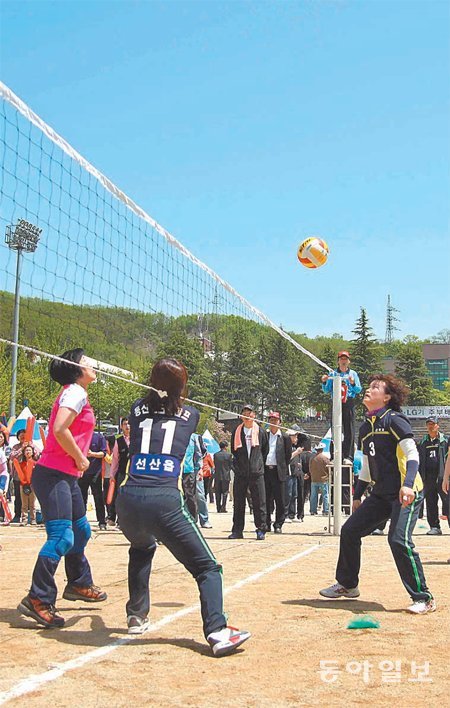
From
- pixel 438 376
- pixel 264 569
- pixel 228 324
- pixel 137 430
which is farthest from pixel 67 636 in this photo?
pixel 438 376

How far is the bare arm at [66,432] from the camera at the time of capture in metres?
5.48

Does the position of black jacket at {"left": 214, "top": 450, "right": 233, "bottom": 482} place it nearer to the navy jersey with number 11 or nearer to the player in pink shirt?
the player in pink shirt

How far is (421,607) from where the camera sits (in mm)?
5820

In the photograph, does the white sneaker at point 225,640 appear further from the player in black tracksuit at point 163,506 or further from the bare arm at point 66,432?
the bare arm at point 66,432

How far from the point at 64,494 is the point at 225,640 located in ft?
5.77

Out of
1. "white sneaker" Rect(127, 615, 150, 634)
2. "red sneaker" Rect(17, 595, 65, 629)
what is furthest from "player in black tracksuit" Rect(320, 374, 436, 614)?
"red sneaker" Rect(17, 595, 65, 629)

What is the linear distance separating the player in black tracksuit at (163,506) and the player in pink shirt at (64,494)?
2.07 feet

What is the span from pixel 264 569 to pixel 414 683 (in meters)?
4.28

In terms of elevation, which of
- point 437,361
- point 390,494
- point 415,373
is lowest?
point 390,494

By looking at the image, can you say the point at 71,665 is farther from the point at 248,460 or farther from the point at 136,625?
the point at 248,460

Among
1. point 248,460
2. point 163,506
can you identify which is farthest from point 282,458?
point 163,506

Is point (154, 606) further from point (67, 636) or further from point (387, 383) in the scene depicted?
point (387, 383)

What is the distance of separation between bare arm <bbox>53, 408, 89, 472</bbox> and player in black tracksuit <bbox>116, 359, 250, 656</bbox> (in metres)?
0.60

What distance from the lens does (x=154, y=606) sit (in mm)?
6004
